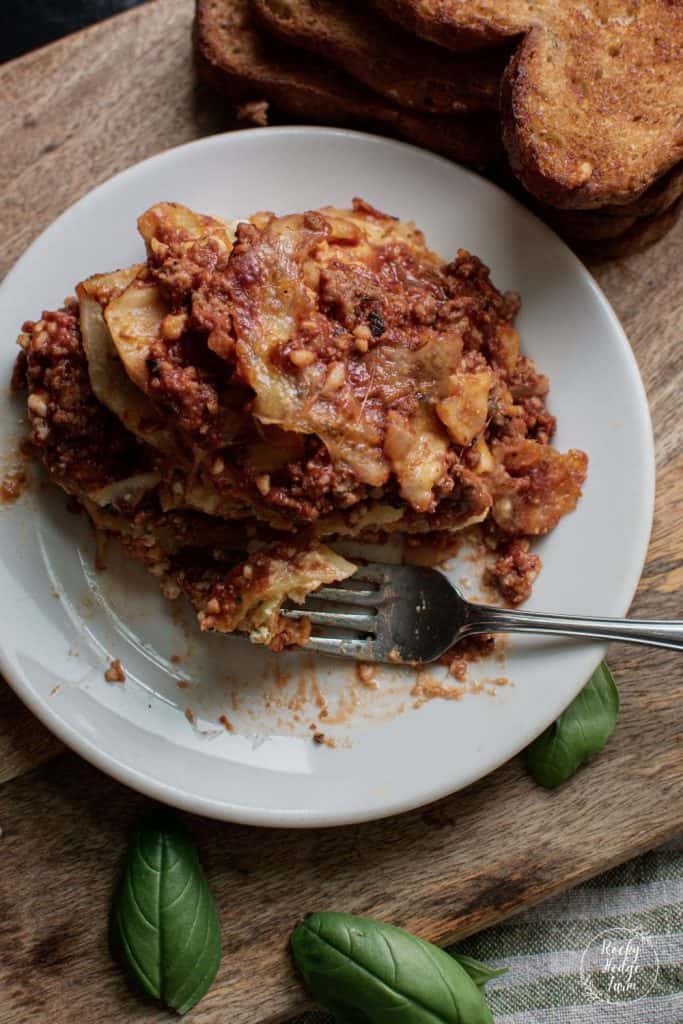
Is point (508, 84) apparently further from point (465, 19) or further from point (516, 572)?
point (516, 572)

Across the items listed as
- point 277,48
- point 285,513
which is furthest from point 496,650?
point 277,48

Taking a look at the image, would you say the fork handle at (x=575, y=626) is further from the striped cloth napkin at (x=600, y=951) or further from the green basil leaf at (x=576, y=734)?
the striped cloth napkin at (x=600, y=951)

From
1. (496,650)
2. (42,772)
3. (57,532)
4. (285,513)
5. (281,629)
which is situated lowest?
(42,772)

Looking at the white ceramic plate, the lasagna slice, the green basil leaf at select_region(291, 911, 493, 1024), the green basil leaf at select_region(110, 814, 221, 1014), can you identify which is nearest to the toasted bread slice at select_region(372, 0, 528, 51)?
the white ceramic plate

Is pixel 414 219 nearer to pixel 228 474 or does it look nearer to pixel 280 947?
pixel 228 474

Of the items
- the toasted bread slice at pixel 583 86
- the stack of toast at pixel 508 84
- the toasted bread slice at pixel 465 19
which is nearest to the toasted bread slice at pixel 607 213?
the stack of toast at pixel 508 84

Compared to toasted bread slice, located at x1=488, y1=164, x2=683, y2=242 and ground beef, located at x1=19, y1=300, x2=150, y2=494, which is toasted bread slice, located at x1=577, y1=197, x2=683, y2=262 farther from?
ground beef, located at x1=19, y1=300, x2=150, y2=494
